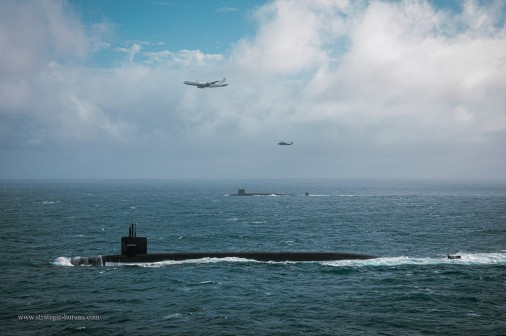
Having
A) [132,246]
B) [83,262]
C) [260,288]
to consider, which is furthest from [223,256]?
[83,262]

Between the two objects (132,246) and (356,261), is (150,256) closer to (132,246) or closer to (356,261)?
(132,246)

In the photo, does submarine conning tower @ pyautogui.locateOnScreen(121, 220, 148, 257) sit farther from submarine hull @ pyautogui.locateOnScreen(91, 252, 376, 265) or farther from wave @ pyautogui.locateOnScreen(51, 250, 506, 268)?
wave @ pyautogui.locateOnScreen(51, 250, 506, 268)

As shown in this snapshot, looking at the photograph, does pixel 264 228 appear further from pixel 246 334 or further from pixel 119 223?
pixel 246 334

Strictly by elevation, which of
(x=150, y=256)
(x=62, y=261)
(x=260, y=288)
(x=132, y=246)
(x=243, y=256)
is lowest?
(x=260, y=288)

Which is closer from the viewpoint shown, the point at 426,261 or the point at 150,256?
the point at 150,256

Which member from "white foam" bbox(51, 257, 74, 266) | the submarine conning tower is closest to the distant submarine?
the submarine conning tower

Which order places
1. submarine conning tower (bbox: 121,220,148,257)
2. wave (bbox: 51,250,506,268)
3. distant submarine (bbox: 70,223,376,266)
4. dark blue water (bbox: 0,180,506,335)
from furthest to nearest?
submarine conning tower (bbox: 121,220,148,257), distant submarine (bbox: 70,223,376,266), wave (bbox: 51,250,506,268), dark blue water (bbox: 0,180,506,335)

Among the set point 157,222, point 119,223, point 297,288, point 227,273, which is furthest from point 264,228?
point 297,288

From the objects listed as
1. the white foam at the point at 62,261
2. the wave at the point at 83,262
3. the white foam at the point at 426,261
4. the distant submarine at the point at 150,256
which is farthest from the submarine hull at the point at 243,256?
the white foam at the point at 62,261
